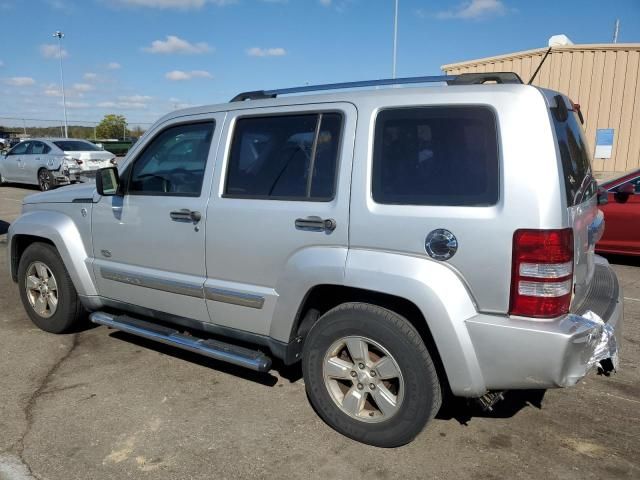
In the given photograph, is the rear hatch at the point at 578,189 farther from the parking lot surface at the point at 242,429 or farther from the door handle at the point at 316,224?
the door handle at the point at 316,224

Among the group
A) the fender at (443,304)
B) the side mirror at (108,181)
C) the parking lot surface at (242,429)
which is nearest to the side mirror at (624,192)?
the parking lot surface at (242,429)

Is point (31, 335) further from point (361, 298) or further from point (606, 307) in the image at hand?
point (606, 307)

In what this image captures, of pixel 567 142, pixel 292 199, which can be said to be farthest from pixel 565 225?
pixel 292 199

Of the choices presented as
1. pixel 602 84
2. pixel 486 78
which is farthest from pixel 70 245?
pixel 602 84

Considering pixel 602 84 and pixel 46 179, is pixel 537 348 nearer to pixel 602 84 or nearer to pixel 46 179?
pixel 46 179

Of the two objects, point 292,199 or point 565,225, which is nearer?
point 565,225

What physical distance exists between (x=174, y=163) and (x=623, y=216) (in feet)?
19.6

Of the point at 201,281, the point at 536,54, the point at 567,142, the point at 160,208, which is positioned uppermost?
the point at 536,54

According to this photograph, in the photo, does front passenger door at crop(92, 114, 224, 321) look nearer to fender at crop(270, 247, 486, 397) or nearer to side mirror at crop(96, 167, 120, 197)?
side mirror at crop(96, 167, 120, 197)

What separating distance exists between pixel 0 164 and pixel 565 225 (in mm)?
18814

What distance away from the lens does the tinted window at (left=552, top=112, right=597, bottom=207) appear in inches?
102

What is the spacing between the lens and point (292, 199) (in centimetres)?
309

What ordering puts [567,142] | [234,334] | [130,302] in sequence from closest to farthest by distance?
[567,142]
[234,334]
[130,302]

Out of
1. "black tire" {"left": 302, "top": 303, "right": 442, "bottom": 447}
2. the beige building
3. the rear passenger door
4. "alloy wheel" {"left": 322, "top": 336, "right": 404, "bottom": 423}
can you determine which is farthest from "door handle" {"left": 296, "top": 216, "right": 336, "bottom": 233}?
→ the beige building
